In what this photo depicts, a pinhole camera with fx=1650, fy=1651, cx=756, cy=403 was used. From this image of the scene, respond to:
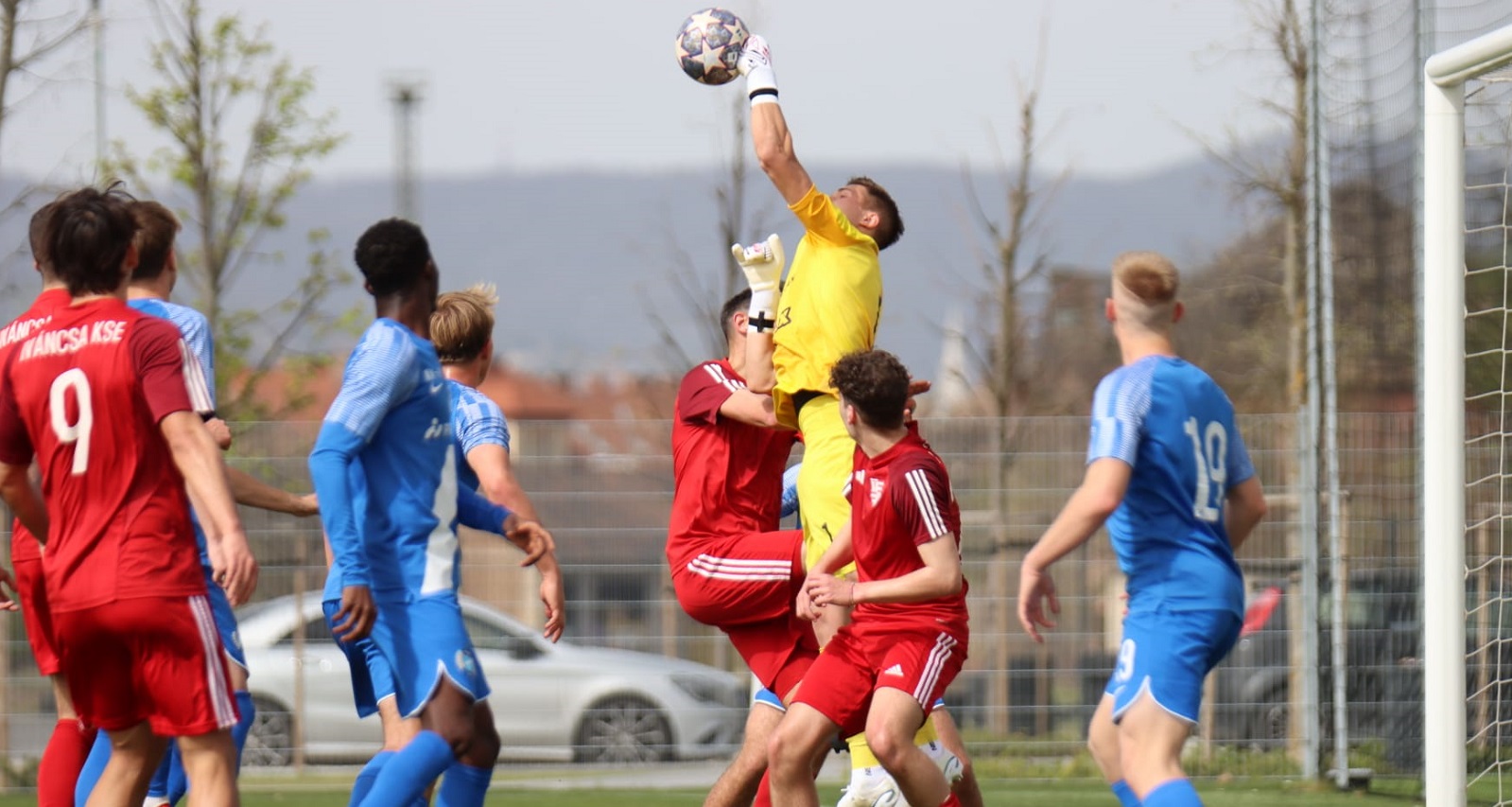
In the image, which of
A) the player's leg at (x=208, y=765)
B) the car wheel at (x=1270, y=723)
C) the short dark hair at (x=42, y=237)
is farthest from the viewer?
the car wheel at (x=1270, y=723)

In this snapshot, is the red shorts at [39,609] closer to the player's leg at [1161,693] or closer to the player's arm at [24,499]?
the player's arm at [24,499]

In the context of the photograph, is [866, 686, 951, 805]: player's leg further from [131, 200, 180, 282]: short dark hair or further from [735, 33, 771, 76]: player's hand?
[131, 200, 180, 282]: short dark hair

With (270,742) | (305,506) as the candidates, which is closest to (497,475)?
(305,506)

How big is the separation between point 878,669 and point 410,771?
158cm

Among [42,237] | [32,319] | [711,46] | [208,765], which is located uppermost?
[711,46]

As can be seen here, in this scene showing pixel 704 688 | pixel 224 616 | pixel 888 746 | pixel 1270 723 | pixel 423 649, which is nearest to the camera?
pixel 423 649

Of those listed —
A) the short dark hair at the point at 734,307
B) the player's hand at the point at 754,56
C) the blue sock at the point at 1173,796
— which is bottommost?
the blue sock at the point at 1173,796

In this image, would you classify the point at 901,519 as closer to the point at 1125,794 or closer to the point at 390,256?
the point at 1125,794

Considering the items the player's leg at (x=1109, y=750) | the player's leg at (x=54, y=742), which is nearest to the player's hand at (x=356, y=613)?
the player's leg at (x=54, y=742)

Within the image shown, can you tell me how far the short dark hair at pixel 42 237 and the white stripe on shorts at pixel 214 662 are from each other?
114cm

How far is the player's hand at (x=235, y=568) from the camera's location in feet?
14.7

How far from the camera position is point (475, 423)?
247 inches

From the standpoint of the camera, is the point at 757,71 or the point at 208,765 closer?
the point at 208,765

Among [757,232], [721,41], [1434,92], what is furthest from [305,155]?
[1434,92]
